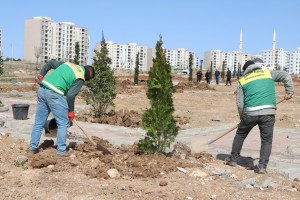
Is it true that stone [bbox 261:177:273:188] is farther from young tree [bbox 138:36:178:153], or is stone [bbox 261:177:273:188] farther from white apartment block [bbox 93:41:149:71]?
white apartment block [bbox 93:41:149:71]

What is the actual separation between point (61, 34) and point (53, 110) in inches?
4657

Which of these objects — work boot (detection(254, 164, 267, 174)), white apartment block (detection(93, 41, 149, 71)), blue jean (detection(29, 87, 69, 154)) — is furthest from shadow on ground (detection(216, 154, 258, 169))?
white apartment block (detection(93, 41, 149, 71))

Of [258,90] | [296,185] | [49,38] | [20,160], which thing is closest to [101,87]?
[20,160]

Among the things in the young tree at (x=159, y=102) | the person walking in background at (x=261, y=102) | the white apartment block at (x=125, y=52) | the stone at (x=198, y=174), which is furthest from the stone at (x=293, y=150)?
the white apartment block at (x=125, y=52)

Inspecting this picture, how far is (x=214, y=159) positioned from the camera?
21.6ft

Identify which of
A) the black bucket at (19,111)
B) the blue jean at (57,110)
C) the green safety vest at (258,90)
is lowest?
the black bucket at (19,111)

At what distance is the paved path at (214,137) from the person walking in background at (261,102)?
0.46 m

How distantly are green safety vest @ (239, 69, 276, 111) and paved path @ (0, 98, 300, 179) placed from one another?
39.7 inches

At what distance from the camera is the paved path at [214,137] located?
702cm

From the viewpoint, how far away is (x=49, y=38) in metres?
118

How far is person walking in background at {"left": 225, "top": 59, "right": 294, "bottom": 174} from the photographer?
589cm

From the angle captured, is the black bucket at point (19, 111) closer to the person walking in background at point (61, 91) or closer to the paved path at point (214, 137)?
the paved path at point (214, 137)

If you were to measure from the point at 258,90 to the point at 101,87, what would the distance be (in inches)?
280

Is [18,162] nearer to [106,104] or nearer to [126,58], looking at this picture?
[106,104]
